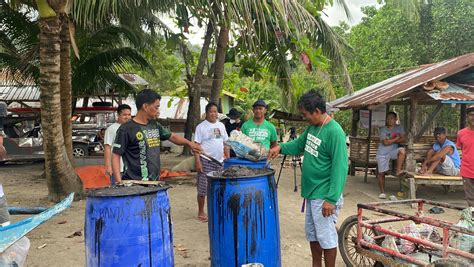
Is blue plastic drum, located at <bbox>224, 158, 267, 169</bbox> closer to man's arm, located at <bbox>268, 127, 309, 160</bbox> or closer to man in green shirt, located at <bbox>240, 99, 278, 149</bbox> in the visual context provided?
man's arm, located at <bbox>268, 127, 309, 160</bbox>

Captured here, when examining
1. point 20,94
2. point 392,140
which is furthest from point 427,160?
point 20,94

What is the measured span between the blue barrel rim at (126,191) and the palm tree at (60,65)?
4.27 metres

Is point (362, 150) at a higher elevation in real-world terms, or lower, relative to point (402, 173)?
higher

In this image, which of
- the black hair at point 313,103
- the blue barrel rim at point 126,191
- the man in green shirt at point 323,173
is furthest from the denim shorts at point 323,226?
the blue barrel rim at point 126,191

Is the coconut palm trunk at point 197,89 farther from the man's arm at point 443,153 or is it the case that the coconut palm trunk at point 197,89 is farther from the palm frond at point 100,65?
the man's arm at point 443,153

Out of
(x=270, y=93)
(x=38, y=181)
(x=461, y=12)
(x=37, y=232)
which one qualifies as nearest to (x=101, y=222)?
(x=37, y=232)

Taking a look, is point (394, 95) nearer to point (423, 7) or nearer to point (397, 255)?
point (397, 255)

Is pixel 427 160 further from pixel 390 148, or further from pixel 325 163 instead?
pixel 325 163

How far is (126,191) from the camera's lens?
9.72 ft

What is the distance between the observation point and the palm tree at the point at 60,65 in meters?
6.81

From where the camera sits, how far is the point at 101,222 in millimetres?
2828

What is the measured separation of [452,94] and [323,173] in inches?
201

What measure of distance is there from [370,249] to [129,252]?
2.15 metres

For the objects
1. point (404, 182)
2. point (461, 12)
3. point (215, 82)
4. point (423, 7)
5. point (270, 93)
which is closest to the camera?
point (404, 182)
